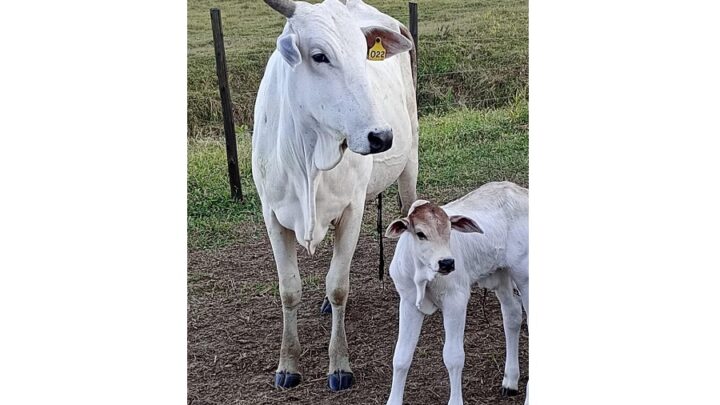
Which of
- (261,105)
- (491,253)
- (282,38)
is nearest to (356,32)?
(282,38)

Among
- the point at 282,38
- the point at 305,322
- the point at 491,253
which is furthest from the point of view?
the point at 305,322

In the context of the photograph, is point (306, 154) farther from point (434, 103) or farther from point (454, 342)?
point (454, 342)

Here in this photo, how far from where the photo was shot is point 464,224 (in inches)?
237

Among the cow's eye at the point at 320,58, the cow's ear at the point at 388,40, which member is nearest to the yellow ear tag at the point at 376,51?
the cow's ear at the point at 388,40

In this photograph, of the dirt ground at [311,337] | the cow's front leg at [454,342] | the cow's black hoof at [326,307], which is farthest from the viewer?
the cow's black hoof at [326,307]

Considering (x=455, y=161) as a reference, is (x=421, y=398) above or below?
below

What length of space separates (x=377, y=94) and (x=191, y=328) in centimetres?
140

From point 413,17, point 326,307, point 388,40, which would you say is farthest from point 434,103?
point 326,307

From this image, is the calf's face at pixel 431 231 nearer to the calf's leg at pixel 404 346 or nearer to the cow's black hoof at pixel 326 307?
the calf's leg at pixel 404 346

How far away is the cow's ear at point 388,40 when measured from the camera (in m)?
5.96

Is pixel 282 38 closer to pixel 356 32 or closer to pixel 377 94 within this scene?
pixel 356 32

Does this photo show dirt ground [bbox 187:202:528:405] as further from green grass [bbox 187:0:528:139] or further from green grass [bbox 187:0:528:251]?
green grass [bbox 187:0:528:139]

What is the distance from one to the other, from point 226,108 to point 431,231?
1235mm

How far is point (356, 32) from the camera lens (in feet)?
19.1
